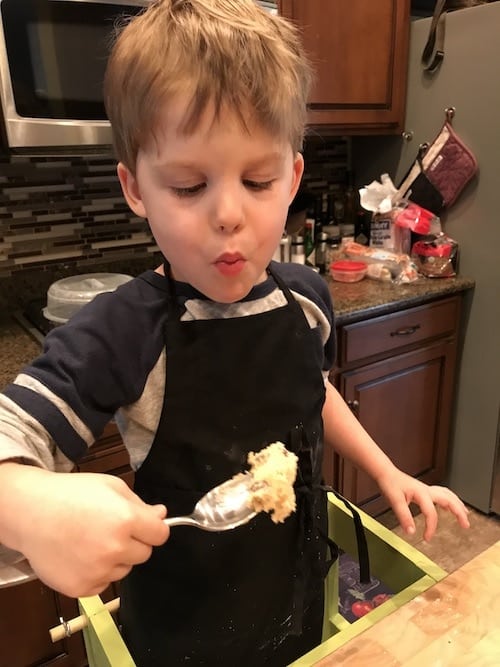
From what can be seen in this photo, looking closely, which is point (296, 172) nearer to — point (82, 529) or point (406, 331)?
point (82, 529)

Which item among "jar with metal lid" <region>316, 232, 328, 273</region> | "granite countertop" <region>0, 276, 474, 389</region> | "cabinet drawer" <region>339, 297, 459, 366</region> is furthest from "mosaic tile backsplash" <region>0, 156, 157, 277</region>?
"cabinet drawer" <region>339, 297, 459, 366</region>

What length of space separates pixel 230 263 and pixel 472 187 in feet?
4.83

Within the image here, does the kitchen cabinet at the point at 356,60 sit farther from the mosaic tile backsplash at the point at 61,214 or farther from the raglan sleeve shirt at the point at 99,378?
the raglan sleeve shirt at the point at 99,378

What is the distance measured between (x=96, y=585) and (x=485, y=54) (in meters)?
1.78

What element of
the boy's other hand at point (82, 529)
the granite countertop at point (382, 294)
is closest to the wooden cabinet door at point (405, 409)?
the granite countertop at point (382, 294)

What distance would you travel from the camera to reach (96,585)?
1.41ft

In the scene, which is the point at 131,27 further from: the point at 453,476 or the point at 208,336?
the point at 453,476

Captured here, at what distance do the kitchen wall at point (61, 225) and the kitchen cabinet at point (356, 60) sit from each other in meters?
0.65

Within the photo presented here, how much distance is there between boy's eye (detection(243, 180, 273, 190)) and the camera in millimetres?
586

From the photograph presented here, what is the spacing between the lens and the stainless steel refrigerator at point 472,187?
1690 millimetres

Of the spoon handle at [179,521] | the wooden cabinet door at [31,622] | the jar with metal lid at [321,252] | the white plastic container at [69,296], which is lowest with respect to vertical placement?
the wooden cabinet door at [31,622]

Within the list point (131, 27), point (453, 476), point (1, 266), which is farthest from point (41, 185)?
point (453, 476)

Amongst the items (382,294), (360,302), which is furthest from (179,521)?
(382,294)

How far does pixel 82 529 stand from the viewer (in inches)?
16.6
